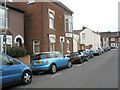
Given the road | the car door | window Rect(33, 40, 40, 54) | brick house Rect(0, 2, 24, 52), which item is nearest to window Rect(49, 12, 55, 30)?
window Rect(33, 40, 40, 54)

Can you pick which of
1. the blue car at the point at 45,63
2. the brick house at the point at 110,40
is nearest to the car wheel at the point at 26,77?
the blue car at the point at 45,63

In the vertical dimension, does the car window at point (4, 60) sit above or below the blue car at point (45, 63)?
above

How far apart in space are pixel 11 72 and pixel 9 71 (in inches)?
5.0

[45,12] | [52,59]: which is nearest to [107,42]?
[45,12]

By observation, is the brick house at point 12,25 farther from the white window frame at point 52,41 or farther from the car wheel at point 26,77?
the car wheel at point 26,77

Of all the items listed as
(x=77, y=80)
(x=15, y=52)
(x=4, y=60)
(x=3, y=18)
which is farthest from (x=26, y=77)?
(x=3, y=18)

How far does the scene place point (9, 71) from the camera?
6.62 metres

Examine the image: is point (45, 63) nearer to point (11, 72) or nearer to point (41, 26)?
point (11, 72)

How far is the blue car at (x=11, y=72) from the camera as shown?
6367mm

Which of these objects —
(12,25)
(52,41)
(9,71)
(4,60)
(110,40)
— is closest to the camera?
(9,71)

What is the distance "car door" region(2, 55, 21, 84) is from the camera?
6.41m

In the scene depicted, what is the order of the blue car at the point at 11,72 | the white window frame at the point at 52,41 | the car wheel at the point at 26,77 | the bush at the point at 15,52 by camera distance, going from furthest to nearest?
the white window frame at the point at 52,41, the bush at the point at 15,52, the car wheel at the point at 26,77, the blue car at the point at 11,72

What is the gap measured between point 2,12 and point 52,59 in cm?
796

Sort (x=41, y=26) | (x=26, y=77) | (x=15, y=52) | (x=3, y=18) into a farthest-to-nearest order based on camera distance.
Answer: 1. (x=41, y=26)
2. (x=3, y=18)
3. (x=15, y=52)
4. (x=26, y=77)
